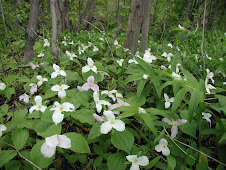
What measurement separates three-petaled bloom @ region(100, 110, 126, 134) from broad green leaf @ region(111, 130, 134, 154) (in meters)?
0.07

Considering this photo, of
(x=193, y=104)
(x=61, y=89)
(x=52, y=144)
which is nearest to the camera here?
(x=52, y=144)

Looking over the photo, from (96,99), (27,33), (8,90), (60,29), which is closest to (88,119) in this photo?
(96,99)

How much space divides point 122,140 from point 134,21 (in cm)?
247

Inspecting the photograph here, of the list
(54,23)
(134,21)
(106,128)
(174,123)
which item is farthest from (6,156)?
(134,21)

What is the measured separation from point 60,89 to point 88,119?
0.46m

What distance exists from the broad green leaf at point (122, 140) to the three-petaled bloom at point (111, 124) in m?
0.07

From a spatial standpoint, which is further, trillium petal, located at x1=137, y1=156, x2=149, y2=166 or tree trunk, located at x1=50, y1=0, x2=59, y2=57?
tree trunk, located at x1=50, y1=0, x2=59, y2=57

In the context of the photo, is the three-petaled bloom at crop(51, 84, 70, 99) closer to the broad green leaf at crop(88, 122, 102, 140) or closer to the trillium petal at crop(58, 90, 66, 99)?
the trillium petal at crop(58, 90, 66, 99)

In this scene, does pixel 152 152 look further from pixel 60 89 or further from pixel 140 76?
pixel 60 89

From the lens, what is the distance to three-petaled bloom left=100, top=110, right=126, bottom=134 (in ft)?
2.93

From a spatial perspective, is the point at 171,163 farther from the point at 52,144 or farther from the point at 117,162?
the point at 52,144

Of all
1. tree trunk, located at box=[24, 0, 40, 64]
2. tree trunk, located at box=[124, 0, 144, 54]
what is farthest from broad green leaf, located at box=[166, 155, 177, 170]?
tree trunk, located at box=[24, 0, 40, 64]

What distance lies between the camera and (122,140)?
0.93m

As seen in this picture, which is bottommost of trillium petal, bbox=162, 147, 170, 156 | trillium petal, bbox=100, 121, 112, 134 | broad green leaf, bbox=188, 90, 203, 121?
trillium petal, bbox=162, 147, 170, 156
